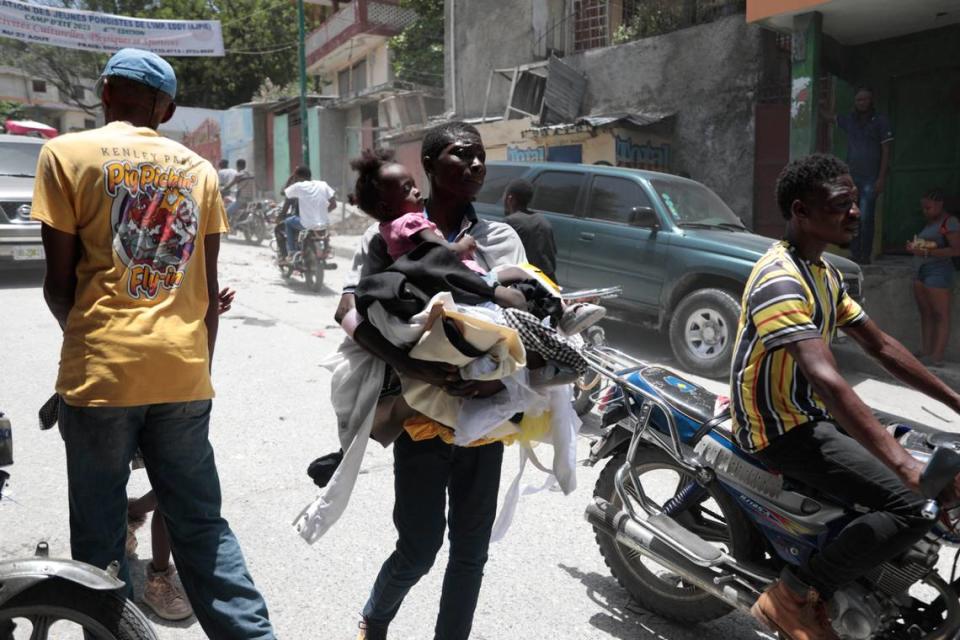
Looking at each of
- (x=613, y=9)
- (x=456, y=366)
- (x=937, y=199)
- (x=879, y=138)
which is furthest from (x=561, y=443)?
(x=613, y=9)

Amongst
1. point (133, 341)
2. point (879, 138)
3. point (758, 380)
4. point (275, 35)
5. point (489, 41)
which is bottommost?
point (758, 380)

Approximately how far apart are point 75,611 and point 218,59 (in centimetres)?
3628

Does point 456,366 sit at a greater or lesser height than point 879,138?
lesser

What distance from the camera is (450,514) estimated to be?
2.39 metres

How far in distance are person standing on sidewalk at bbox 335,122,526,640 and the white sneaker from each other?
103 centimetres

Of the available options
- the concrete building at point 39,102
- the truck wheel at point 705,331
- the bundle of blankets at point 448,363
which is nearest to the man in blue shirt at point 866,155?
the truck wheel at point 705,331

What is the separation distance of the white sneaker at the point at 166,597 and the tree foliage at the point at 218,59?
32403mm

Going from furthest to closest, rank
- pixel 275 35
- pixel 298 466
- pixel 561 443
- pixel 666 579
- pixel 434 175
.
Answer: pixel 275 35 < pixel 298 466 < pixel 666 579 < pixel 561 443 < pixel 434 175

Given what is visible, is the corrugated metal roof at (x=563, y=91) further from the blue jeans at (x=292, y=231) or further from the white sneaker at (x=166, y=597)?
the white sneaker at (x=166, y=597)

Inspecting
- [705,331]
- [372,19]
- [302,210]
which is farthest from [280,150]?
[705,331]

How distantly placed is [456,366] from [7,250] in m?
9.84

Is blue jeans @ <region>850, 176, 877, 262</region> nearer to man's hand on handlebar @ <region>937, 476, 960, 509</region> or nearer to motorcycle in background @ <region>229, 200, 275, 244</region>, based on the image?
man's hand on handlebar @ <region>937, 476, 960, 509</region>

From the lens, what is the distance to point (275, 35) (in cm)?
3406

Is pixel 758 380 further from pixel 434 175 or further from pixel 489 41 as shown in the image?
pixel 489 41
